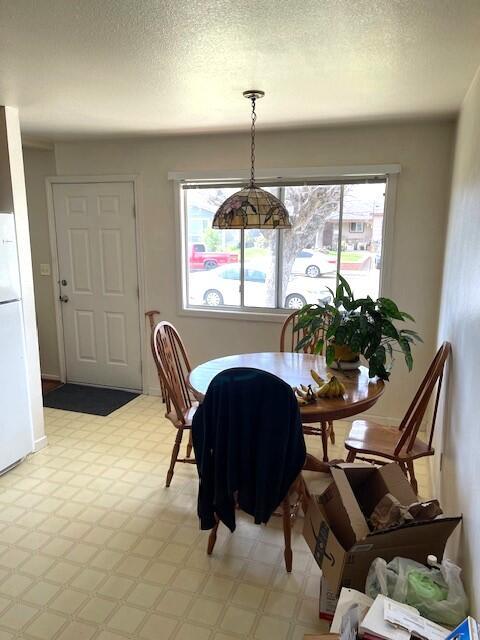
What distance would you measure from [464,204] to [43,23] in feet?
6.68

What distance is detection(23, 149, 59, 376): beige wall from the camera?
4371 millimetres

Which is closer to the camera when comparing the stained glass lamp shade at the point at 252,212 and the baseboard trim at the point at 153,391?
the stained glass lamp shade at the point at 252,212

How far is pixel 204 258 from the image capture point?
4.11 m

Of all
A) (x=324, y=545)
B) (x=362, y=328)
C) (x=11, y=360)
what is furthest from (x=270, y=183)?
(x=324, y=545)

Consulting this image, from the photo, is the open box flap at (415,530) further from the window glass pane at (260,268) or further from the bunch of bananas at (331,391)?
the window glass pane at (260,268)

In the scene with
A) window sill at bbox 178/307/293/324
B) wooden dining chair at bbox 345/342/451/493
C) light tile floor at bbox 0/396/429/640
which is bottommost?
light tile floor at bbox 0/396/429/640

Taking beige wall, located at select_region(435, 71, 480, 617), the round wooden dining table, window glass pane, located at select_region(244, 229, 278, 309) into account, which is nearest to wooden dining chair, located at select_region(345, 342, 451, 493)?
beige wall, located at select_region(435, 71, 480, 617)

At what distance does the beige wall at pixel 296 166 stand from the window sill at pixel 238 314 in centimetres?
4

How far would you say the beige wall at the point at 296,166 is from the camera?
3.34 m

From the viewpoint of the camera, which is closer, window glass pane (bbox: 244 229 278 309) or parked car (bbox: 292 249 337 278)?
parked car (bbox: 292 249 337 278)

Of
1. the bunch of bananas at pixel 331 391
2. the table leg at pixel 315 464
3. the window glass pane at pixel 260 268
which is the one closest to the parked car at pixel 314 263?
the window glass pane at pixel 260 268

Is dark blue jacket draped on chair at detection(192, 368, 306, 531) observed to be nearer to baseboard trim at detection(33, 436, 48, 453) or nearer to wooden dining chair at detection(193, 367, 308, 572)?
wooden dining chair at detection(193, 367, 308, 572)

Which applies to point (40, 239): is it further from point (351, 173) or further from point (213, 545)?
point (213, 545)

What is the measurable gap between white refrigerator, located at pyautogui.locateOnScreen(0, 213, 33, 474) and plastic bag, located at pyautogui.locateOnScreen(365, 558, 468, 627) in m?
2.37
